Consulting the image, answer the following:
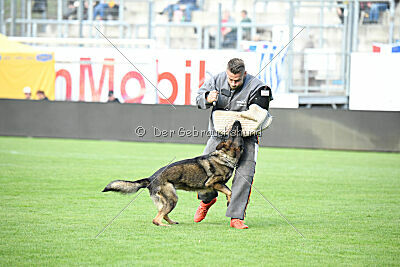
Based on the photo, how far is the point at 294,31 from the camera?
19.3m

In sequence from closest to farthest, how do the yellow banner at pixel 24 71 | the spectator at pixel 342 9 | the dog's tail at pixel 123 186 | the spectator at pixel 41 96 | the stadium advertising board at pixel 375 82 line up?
the dog's tail at pixel 123 186, the stadium advertising board at pixel 375 82, the spectator at pixel 41 96, the yellow banner at pixel 24 71, the spectator at pixel 342 9

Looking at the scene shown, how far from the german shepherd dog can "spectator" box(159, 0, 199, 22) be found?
15.0 meters

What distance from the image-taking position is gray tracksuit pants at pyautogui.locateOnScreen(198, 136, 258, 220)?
7.59 meters

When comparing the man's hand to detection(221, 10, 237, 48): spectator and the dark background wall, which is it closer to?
the dark background wall

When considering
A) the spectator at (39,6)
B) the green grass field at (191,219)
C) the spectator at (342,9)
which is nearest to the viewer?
the green grass field at (191,219)

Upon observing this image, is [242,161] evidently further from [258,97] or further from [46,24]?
[46,24]

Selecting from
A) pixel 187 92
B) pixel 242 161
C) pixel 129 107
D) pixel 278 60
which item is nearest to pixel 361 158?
pixel 278 60

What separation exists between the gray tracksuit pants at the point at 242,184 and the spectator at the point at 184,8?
14.8 meters

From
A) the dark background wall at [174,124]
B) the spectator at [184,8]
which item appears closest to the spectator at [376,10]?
the dark background wall at [174,124]

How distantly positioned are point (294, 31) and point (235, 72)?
12454 millimetres

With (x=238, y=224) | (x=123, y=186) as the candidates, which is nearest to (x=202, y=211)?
(x=238, y=224)

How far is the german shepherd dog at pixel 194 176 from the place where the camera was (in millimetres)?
7367

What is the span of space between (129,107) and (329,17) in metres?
7.38

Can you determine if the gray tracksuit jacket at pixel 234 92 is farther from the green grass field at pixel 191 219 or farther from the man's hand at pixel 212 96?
the green grass field at pixel 191 219
